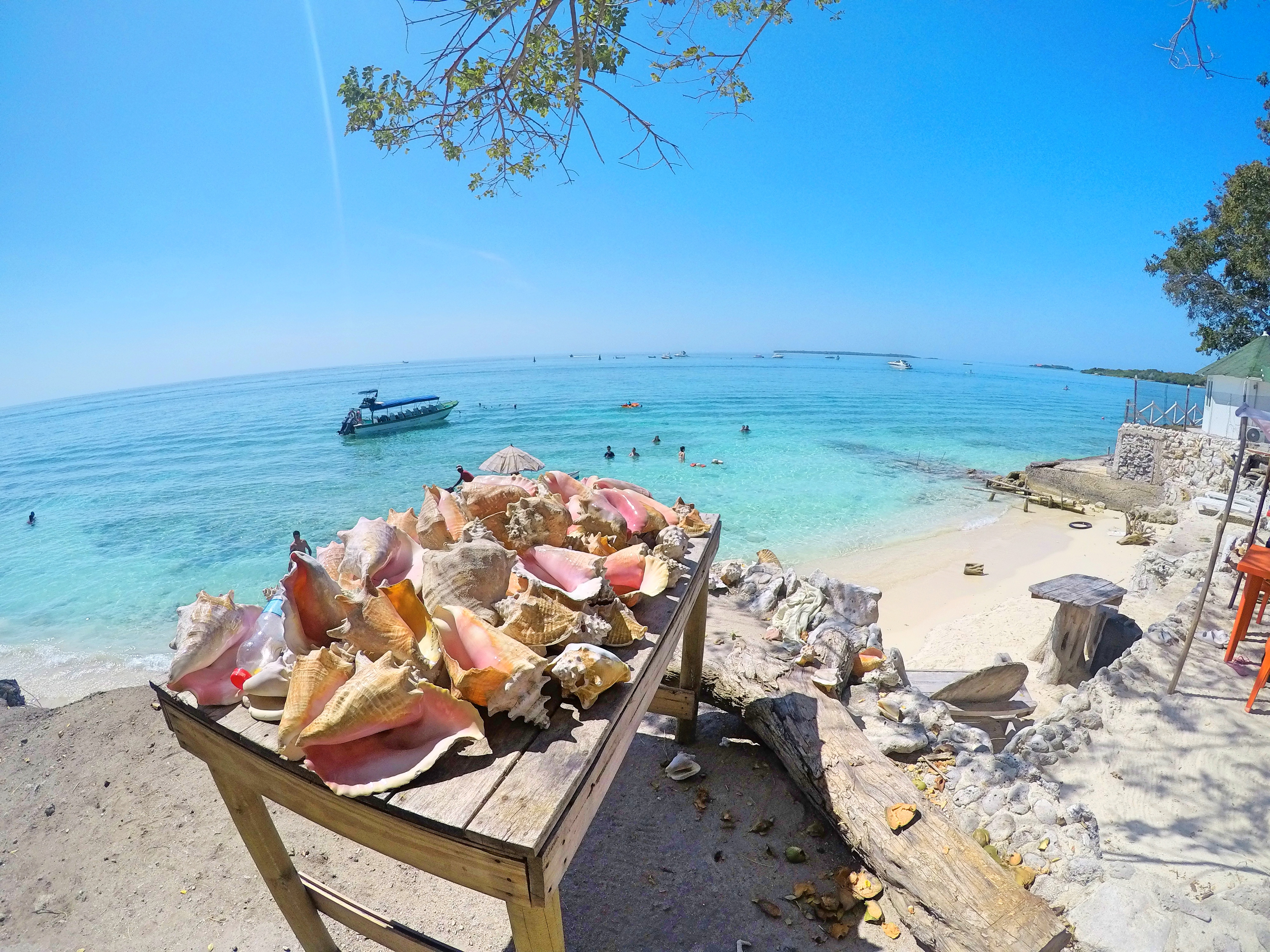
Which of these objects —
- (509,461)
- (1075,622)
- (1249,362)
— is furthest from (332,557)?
(1249,362)

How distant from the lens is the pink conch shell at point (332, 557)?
1.68 metres

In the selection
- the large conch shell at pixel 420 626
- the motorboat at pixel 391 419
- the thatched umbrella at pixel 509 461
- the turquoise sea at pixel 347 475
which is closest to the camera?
the large conch shell at pixel 420 626

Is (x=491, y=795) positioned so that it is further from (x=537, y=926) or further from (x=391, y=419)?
(x=391, y=419)

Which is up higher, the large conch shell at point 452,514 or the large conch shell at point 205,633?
the large conch shell at point 452,514

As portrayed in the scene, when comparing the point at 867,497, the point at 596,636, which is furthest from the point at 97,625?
the point at 867,497

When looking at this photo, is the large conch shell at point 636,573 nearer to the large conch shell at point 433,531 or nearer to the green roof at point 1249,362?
the large conch shell at point 433,531

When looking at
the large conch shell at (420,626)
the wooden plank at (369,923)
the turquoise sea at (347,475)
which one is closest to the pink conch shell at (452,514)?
the large conch shell at (420,626)

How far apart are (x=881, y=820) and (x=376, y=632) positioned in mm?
2092

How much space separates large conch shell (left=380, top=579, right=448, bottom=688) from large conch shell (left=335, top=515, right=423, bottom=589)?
0.21 meters

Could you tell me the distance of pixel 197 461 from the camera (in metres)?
28.4

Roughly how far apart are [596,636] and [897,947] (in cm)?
171

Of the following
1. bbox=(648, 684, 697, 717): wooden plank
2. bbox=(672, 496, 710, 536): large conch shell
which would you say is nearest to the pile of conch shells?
bbox=(672, 496, 710, 536): large conch shell

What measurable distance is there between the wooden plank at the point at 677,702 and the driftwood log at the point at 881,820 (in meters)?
0.15

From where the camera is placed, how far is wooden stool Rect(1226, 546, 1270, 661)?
3.95 m
